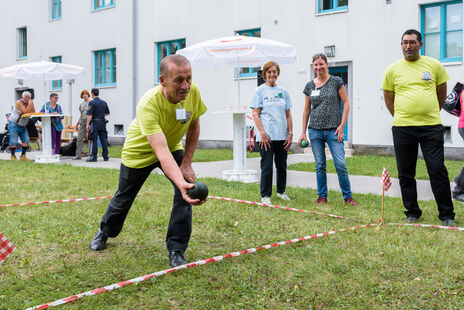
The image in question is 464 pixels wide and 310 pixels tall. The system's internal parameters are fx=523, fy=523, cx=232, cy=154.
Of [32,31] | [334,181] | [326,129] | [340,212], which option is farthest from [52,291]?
[32,31]

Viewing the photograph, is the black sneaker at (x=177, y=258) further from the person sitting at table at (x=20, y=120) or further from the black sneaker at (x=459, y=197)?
the person sitting at table at (x=20, y=120)

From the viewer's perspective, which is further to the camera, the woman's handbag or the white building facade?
the white building facade

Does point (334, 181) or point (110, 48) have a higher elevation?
point (110, 48)

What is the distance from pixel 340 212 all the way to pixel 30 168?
8098 millimetres

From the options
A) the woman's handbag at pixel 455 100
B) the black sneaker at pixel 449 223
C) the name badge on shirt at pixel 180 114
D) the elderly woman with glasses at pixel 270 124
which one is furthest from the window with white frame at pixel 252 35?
the name badge on shirt at pixel 180 114

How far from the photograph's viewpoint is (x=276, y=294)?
351 centimetres

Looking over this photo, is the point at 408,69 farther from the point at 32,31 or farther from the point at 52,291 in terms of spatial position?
the point at 32,31

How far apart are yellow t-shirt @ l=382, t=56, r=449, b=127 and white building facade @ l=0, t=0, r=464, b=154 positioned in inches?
324

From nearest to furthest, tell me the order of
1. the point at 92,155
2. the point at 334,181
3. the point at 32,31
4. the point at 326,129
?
the point at 326,129, the point at 334,181, the point at 92,155, the point at 32,31

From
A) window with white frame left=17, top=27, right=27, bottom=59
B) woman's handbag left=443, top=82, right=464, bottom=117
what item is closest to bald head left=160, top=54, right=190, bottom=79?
woman's handbag left=443, top=82, right=464, bottom=117

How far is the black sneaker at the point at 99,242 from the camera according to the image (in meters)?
4.73

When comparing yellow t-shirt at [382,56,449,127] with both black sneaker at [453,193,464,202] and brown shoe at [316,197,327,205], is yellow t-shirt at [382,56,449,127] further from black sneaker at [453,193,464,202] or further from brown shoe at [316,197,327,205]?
black sneaker at [453,193,464,202]

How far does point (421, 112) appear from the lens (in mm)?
5473

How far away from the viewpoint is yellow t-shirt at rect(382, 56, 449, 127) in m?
5.48
